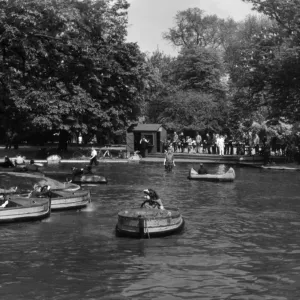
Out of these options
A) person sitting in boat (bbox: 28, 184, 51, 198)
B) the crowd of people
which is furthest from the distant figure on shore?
person sitting in boat (bbox: 28, 184, 51, 198)

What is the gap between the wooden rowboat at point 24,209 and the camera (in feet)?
74.7

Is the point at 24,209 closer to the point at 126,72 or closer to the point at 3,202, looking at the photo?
the point at 3,202

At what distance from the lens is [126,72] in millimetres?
61125

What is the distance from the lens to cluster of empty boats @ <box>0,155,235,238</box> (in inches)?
802

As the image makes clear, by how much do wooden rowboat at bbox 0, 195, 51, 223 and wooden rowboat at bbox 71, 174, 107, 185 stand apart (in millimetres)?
12461

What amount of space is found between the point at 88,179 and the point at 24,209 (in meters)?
14.2

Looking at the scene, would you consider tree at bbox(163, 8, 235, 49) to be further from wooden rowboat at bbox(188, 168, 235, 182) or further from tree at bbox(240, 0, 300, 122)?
wooden rowboat at bbox(188, 168, 235, 182)

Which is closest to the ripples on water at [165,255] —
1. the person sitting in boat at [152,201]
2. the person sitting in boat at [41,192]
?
the person sitting in boat at [41,192]

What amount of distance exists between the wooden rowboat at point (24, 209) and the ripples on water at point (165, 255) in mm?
403

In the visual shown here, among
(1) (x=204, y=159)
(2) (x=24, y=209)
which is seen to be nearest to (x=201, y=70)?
(1) (x=204, y=159)

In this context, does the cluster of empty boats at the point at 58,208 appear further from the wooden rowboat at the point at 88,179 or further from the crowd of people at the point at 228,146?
the crowd of people at the point at 228,146

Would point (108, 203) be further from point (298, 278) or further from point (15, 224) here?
point (298, 278)

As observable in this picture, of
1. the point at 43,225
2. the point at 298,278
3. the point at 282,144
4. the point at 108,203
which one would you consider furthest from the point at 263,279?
the point at 282,144

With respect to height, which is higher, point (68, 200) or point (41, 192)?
point (41, 192)
